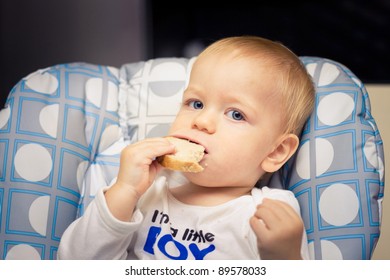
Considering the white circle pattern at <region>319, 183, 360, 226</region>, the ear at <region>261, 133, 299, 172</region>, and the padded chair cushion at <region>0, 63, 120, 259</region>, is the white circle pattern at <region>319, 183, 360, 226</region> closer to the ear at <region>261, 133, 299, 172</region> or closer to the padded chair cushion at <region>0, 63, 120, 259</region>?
the ear at <region>261, 133, 299, 172</region>

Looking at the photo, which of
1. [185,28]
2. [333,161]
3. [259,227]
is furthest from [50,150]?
[185,28]

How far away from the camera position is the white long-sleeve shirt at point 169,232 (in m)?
0.80

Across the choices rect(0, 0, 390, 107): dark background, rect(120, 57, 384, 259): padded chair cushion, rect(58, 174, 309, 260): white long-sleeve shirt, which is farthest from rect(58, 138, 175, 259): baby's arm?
rect(0, 0, 390, 107): dark background

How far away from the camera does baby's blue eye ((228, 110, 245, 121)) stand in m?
0.84

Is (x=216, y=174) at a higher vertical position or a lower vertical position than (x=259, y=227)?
higher

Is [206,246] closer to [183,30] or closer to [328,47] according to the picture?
[183,30]

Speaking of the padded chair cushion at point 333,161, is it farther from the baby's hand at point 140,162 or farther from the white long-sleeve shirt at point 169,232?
the baby's hand at point 140,162

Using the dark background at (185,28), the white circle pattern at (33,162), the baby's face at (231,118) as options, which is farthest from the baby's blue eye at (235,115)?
the dark background at (185,28)

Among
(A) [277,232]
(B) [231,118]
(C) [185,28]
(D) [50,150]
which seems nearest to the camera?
(A) [277,232]

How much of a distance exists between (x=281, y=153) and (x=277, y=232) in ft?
0.69

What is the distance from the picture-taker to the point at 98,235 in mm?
797

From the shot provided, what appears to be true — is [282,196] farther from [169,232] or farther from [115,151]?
[115,151]

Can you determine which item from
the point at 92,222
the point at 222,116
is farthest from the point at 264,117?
the point at 92,222

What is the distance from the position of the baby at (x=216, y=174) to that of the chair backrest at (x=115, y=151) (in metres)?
0.07
